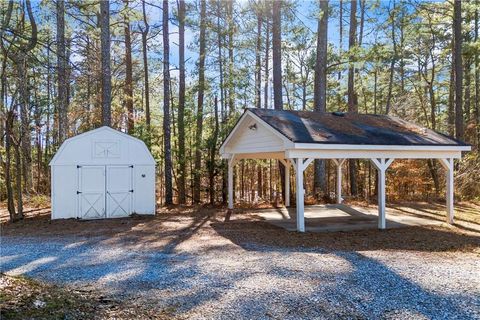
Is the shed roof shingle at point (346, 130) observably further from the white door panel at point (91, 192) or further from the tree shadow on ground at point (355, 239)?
the white door panel at point (91, 192)

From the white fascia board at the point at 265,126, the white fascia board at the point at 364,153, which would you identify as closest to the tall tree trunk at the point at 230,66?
the white fascia board at the point at 265,126

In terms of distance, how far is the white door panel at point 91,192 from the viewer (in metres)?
11.6

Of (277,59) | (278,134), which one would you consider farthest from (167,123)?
(278,134)

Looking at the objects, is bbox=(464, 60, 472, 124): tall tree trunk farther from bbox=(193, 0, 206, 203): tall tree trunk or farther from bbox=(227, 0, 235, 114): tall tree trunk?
bbox=(193, 0, 206, 203): tall tree trunk

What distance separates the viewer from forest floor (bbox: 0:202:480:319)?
4164 mm

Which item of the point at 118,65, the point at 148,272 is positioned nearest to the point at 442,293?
the point at 148,272

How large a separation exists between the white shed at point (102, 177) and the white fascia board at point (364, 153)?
5490mm

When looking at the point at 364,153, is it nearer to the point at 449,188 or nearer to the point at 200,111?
the point at 449,188

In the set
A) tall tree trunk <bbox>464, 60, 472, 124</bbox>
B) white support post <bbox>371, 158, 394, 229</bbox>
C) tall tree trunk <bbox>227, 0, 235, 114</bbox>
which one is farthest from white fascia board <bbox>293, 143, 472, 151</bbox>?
tall tree trunk <bbox>464, 60, 472, 124</bbox>

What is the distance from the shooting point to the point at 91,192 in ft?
38.5

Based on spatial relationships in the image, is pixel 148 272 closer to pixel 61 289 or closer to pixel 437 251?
pixel 61 289

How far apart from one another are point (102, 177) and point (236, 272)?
24.7ft

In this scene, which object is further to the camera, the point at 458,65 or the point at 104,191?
the point at 458,65

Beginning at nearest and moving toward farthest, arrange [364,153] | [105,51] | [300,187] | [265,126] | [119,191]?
[300,187], [364,153], [265,126], [119,191], [105,51]
